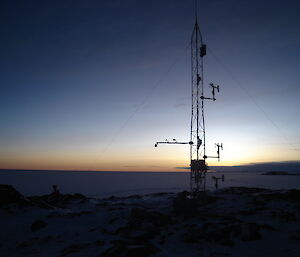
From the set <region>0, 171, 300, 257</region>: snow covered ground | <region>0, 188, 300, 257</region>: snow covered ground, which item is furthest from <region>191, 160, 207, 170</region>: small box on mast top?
<region>0, 188, 300, 257</region>: snow covered ground

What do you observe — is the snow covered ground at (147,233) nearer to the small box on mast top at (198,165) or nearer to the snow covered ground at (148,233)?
the snow covered ground at (148,233)

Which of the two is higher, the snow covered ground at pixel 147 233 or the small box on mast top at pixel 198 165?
the small box on mast top at pixel 198 165

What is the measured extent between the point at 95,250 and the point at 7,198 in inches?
739

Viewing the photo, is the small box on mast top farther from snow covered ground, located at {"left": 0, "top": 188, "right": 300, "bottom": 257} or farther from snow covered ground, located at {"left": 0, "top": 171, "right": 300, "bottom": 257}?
snow covered ground, located at {"left": 0, "top": 188, "right": 300, "bottom": 257}

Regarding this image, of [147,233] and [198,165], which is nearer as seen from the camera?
[147,233]

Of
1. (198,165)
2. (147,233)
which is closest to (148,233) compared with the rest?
(147,233)

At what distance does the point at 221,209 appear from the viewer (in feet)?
88.9

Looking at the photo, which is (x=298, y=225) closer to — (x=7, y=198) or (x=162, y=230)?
(x=162, y=230)

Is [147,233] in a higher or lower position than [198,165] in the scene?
lower

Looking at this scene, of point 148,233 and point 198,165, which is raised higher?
point 198,165

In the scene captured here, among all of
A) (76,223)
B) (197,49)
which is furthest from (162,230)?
(197,49)

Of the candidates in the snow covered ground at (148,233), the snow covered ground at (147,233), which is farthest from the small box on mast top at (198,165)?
the snow covered ground at (148,233)

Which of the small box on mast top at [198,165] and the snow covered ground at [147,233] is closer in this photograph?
the snow covered ground at [147,233]

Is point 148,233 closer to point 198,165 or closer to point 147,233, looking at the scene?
point 147,233
